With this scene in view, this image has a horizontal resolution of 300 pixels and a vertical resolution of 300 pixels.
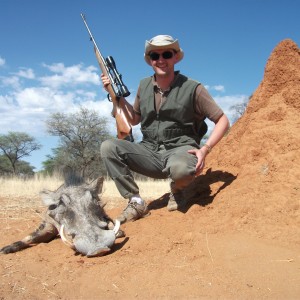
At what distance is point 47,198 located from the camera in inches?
194

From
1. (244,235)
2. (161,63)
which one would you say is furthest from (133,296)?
(161,63)

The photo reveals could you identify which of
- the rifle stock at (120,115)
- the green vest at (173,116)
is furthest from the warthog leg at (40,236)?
the green vest at (173,116)

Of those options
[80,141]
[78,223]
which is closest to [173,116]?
[78,223]

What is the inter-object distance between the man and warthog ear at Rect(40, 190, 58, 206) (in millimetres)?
801

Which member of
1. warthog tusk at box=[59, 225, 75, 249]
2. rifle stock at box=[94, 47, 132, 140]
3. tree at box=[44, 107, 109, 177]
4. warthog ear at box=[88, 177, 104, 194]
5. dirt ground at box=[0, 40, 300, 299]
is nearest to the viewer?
dirt ground at box=[0, 40, 300, 299]

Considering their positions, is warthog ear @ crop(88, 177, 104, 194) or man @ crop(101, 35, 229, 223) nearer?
man @ crop(101, 35, 229, 223)

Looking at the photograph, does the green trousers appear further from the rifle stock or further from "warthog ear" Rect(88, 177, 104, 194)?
the rifle stock

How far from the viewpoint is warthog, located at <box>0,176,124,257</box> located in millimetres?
3531

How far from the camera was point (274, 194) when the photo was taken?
12.9 ft

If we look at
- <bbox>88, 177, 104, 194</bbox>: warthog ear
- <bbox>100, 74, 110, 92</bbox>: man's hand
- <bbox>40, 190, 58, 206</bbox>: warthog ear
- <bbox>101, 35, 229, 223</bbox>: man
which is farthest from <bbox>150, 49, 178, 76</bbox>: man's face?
<bbox>40, 190, 58, 206</bbox>: warthog ear

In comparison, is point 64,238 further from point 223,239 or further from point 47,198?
point 223,239

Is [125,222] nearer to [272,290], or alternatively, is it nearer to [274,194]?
[274,194]

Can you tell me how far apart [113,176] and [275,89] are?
2503mm

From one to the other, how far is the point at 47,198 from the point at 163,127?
1.75 meters
